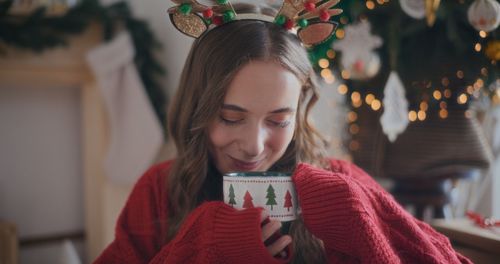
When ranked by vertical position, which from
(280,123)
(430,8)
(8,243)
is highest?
(430,8)

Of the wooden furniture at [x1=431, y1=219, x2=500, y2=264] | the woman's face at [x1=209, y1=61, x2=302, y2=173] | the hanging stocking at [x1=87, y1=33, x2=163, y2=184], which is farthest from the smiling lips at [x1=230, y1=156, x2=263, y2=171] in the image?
the hanging stocking at [x1=87, y1=33, x2=163, y2=184]

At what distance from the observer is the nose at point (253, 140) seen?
75 cm

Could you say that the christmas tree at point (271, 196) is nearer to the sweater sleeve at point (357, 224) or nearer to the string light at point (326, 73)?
the sweater sleeve at point (357, 224)

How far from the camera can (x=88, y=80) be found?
6.92 ft

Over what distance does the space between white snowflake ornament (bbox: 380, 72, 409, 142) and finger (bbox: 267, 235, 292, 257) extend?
0.53m

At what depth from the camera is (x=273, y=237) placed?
2.11 feet

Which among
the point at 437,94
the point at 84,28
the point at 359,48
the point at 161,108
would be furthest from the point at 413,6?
the point at 84,28

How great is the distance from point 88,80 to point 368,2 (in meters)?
1.44

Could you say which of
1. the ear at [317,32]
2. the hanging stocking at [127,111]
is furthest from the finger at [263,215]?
the hanging stocking at [127,111]

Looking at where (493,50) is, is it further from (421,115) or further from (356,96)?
(356,96)

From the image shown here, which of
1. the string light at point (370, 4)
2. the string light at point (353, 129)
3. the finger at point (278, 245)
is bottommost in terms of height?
the finger at point (278, 245)

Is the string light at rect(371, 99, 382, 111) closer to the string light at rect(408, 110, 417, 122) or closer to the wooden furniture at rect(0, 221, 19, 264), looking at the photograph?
the string light at rect(408, 110, 417, 122)

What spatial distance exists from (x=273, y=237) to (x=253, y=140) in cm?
17

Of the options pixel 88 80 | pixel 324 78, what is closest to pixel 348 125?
pixel 324 78
